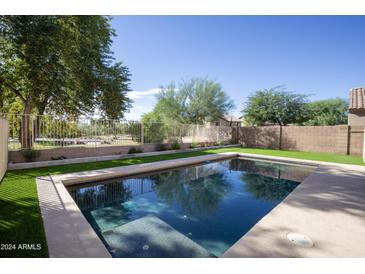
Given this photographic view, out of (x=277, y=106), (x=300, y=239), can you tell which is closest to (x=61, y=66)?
(x=300, y=239)

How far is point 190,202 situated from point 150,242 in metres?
2.33

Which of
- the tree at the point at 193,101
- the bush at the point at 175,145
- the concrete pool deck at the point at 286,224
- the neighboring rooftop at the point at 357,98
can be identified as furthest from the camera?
the tree at the point at 193,101

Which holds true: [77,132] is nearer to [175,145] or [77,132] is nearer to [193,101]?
[175,145]

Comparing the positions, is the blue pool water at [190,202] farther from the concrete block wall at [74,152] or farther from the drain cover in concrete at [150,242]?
the concrete block wall at [74,152]

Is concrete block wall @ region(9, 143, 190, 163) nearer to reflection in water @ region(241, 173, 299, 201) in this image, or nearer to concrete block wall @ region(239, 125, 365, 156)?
reflection in water @ region(241, 173, 299, 201)

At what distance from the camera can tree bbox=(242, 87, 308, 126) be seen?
74.2 ft

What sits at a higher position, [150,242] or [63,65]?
[63,65]

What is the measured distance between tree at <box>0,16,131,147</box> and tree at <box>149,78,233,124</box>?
10655 mm

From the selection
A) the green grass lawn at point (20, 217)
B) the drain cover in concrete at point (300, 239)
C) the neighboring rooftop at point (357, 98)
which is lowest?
the drain cover in concrete at point (300, 239)

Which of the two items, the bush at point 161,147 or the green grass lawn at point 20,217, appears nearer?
the green grass lawn at point 20,217

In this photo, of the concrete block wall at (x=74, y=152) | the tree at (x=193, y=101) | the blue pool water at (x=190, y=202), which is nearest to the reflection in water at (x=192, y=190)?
the blue pool water at (x=190, y=202)

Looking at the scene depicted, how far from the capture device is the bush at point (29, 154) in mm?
7570

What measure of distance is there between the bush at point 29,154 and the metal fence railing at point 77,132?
0.74ft

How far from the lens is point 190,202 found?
5.38 meters
